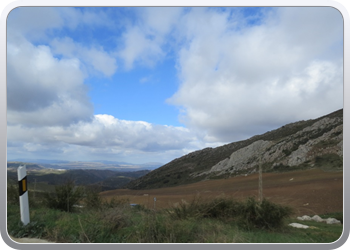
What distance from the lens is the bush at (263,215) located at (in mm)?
5840

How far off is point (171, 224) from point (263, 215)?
2.55 metres

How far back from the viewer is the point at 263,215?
5852 mm

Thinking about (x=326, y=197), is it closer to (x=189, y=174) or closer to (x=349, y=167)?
(x=349, y=167)

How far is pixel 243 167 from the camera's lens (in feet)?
173

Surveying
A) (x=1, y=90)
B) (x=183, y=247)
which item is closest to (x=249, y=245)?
(x=183, y=247)

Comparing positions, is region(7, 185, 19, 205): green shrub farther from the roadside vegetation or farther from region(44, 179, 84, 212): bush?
region(44, 179, 84, 212): bush

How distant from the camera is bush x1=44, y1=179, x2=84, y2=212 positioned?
324 inches

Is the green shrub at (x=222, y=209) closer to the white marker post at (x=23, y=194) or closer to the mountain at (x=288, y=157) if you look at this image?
the white marker post at (x=23, y=194)

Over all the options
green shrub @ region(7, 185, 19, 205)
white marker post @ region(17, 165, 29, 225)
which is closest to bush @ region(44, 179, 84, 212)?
green shrub @ region(7, 185, 19, 205)

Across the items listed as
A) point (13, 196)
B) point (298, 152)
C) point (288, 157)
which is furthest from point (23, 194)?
point (298, 152)

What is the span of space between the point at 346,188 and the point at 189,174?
203ft

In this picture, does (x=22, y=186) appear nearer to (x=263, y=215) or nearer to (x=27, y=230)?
(x=27, y=230)

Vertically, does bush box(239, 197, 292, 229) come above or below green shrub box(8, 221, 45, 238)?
below

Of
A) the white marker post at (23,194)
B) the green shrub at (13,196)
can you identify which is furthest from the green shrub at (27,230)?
the green shrub at (13,196)
